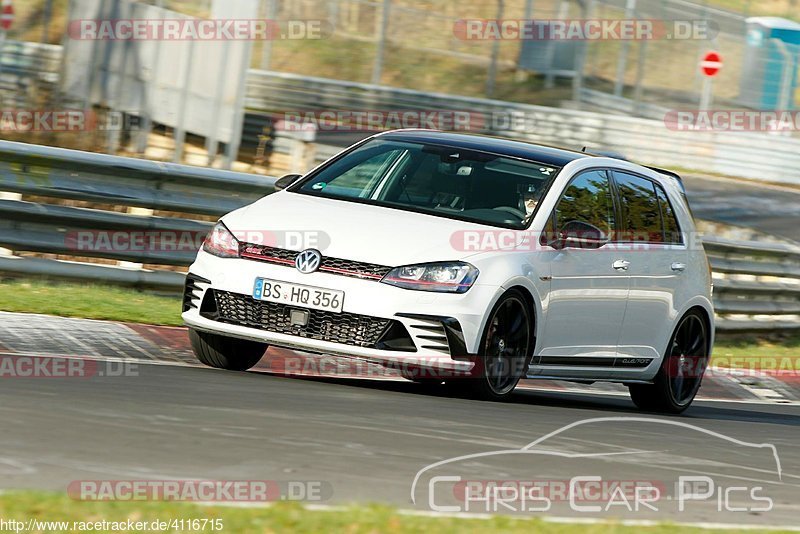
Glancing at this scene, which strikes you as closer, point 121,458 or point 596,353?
point 121,458

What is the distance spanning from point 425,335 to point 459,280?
351 mm

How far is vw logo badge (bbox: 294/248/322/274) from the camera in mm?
8086

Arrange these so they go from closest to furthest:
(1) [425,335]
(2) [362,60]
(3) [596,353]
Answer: (1) [425,335] < (3) [596,353] < (2) [362,60]

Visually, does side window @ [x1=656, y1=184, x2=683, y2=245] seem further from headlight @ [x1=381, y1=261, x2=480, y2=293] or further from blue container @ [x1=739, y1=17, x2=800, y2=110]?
blue container @ [x1=739, y1=17, x2=800, y2=110]

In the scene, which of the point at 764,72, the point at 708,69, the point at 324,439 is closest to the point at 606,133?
the point at 708,69

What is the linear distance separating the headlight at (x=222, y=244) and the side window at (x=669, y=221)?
3.37 m

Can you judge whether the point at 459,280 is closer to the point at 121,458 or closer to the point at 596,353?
the point at 596,353

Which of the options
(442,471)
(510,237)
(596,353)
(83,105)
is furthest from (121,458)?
(83,105)

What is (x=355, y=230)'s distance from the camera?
828 centimetres

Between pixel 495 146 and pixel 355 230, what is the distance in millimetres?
1601

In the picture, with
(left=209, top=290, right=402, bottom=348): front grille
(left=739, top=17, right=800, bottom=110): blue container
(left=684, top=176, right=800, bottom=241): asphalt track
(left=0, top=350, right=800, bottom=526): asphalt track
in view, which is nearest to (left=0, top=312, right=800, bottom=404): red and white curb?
(left=0, top=350, right=800, bottom=526): asphalt track

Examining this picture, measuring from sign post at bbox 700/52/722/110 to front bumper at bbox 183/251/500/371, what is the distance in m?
31.9

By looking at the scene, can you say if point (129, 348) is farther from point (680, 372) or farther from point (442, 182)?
point (680, 372)

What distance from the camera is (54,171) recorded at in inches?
448
